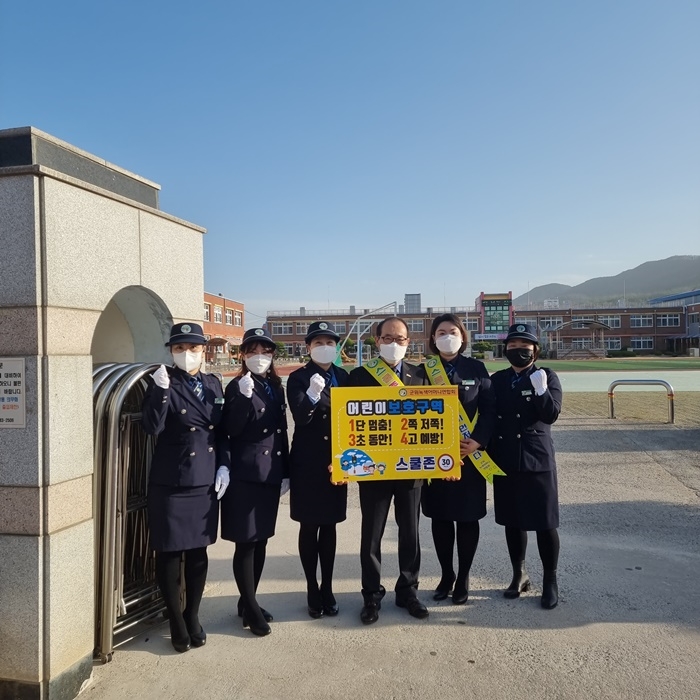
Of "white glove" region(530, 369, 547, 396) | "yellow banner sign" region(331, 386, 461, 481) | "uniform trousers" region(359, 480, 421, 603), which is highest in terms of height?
"white glove" region(530, 369, 547, 396)

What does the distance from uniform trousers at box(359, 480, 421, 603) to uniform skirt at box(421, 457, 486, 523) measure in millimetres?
186

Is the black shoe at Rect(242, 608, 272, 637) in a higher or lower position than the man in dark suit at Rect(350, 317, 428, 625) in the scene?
lower

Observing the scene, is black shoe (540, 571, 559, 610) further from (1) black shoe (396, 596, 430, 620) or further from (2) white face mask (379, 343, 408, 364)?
(2) white face mask (379, 343, 408, 364)

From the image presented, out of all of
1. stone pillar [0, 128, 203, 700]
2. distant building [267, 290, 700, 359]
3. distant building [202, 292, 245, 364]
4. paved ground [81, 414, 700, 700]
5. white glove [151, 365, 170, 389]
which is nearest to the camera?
stone pillar [0, 128, 203, 700]

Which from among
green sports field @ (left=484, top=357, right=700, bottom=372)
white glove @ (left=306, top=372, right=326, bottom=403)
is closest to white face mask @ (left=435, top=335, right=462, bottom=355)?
white glove @ (left=306, top=372, right=326, bottom=403)

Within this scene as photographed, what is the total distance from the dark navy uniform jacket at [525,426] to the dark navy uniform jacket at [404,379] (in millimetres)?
640

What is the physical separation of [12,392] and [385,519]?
7.97 feet

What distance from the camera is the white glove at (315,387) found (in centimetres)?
355

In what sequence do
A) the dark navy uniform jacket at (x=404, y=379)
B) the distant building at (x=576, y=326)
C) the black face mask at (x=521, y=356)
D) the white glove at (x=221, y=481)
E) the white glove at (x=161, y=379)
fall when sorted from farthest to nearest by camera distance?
the distant building at (x=576, y=326) < the black face mask at (x=521, y=356) < the dark navy uniform jacket at (x=404, y=379) < the white glove at (x=221, y=481) < the white glove at (x=161, y=379)

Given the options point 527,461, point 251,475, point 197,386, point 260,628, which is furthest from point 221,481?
point 527,461

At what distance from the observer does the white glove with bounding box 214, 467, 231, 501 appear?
3412mm

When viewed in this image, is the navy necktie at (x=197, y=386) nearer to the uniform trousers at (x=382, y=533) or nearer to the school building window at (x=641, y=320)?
the uniform trousers at (x=382, y=533)

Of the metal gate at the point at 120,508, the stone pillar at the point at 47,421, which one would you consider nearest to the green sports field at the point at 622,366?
the metal gate at the point at 120,508

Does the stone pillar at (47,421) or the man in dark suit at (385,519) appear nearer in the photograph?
the stone pillar at (47,421)
